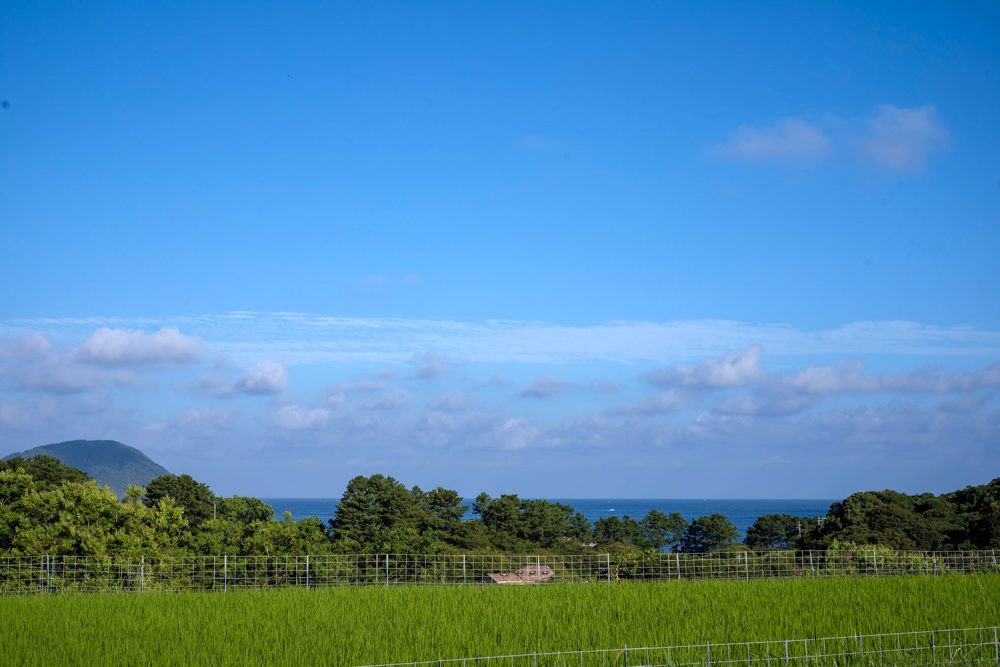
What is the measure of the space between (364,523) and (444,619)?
32.9 m

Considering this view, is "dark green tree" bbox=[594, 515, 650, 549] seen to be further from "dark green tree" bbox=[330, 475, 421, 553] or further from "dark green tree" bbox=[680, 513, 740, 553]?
"dark green tree" bbox=[330, 475, 421, 553]

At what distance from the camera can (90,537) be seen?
107ft

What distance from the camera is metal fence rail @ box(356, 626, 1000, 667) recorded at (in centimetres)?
1477

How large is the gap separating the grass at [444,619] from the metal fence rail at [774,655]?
2.58ft

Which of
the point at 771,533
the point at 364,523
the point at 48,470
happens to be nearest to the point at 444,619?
the point at 364,523

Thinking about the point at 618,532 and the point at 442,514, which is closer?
the point at 442,514

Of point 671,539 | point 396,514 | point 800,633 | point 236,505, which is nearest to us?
point 800,633

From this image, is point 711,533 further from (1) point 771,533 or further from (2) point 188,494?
(2) point 188,494

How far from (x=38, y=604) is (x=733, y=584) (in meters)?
16.9

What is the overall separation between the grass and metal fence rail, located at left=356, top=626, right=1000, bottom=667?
787mm

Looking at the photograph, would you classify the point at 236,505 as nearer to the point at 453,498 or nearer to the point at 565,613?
the point at 453,498

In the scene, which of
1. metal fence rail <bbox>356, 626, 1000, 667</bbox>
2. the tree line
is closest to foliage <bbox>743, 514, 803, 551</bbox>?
the tree line

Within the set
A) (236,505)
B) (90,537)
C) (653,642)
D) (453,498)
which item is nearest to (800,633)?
(653,642)

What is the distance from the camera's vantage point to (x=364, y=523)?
168 feet
